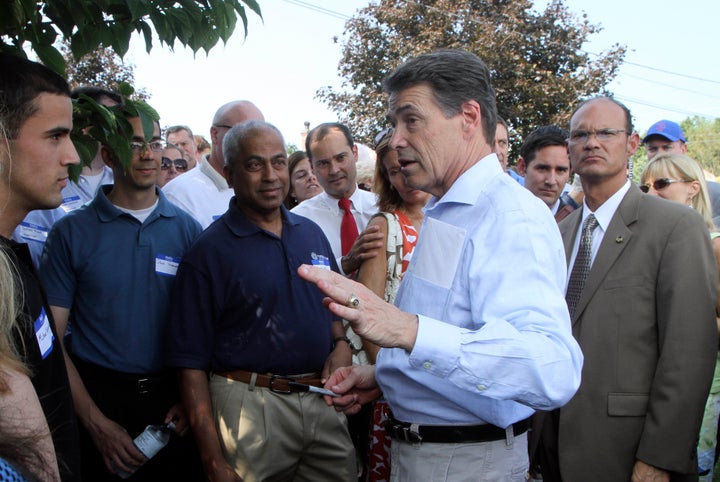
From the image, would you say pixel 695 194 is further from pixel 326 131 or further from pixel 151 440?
pixel 151 440

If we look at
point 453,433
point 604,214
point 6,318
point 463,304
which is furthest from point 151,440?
point 604,214

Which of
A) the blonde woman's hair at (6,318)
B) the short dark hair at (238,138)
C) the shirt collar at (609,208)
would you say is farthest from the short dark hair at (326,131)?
the blonde woman's hair at (6,318)

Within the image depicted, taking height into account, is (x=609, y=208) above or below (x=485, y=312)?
above

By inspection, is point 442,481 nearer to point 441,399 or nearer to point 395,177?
point 441,399

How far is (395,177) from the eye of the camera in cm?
353

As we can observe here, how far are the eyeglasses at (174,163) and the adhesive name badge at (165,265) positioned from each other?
4.01m

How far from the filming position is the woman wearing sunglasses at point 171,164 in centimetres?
698

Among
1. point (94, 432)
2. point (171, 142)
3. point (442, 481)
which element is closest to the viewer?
point (442, 481)

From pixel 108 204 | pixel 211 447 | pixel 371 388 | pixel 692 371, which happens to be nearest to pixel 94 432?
pixel 211 447

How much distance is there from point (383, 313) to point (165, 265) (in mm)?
1927

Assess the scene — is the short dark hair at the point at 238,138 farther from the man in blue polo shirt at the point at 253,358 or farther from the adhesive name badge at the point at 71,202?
the adhesive name badge at the point at 71,202

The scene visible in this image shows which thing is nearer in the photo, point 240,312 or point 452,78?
point 452,78

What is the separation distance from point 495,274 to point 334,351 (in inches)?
65.7

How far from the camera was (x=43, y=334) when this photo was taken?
5.98 feet
